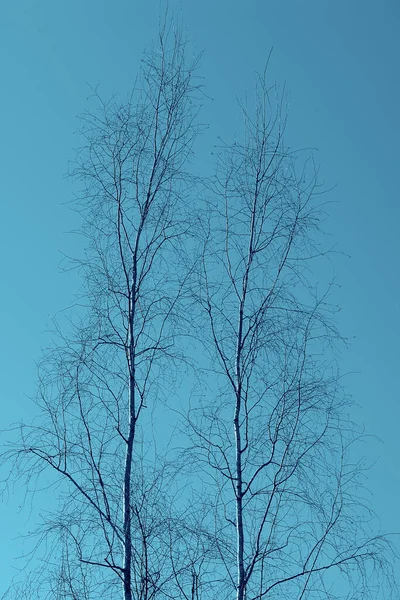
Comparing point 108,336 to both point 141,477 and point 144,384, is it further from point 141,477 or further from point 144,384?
point 141,477

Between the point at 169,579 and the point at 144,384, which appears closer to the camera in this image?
the point at 169,579

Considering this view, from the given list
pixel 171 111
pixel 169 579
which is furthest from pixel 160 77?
pixel 169 579

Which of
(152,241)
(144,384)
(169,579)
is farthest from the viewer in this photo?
(152,241)

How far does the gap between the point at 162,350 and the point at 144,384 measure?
1.39ft

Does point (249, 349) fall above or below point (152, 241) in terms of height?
below

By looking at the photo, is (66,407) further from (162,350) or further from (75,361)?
(162,350)

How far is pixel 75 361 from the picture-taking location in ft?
28.2

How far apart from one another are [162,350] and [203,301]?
23.7 inches

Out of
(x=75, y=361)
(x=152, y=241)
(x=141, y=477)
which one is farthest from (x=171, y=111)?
(x=141, y=477)

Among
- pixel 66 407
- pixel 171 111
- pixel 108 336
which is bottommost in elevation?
pixel 66 407

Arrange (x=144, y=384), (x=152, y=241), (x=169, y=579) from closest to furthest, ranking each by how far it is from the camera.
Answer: (x=169, y=579) → (x=144, y=384) → (x=152, y=241)

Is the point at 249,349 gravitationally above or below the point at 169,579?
above

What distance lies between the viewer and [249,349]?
8742mm

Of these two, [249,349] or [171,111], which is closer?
[249,349]
